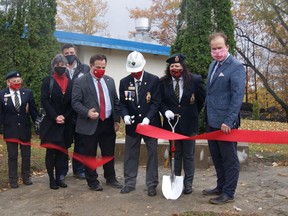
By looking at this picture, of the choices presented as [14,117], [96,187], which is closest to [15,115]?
[14,117]

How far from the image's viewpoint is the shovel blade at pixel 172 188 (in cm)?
521

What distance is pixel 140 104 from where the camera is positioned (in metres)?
5.45

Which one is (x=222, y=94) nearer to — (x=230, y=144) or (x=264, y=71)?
(x=230, y=144)

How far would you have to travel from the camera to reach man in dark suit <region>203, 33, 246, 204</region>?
15.6 ft

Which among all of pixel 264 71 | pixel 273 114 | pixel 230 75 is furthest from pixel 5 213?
pixel 264 71

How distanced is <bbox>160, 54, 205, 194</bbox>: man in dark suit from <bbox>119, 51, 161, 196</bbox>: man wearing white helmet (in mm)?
143

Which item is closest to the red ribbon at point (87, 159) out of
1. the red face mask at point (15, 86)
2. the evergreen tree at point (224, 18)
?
the red face mask at point (15, 86)

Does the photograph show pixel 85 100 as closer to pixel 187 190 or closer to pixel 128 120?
pixel 128 120

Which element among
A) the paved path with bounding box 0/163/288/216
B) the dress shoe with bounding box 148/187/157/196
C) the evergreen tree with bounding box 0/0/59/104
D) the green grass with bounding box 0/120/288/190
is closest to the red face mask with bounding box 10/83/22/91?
the green grass with bounding box 0/120/288/190

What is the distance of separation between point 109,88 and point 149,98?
68 cm

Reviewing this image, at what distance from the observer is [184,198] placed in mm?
5254

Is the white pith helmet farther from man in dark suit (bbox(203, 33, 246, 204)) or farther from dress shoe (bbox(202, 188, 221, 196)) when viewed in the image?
dress shoe (bbox(202, 188, 221, 196))

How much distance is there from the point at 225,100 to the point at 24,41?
7.29m

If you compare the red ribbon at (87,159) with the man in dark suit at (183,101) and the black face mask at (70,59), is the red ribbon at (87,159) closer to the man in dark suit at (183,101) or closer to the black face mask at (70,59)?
the man in dark suit at (183,101)
